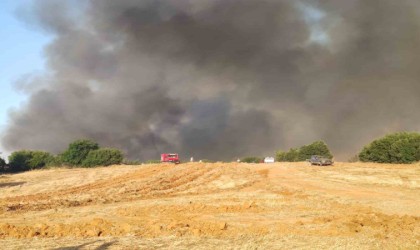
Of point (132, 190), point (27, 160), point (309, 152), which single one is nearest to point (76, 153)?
point (27, 160)

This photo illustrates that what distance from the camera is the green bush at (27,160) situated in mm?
87938

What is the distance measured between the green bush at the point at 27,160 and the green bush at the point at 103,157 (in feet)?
36.7

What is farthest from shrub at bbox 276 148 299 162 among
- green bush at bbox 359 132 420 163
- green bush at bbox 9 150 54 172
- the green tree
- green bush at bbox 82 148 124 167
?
green bush at bbox 9 150 54 172

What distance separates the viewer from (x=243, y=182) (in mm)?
38094

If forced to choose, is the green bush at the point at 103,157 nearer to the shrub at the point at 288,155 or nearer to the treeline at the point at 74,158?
the treeline at the point at 74,158

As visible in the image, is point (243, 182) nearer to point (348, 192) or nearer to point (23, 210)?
point (348, 192)

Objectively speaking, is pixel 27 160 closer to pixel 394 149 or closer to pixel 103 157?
pixel 103 157

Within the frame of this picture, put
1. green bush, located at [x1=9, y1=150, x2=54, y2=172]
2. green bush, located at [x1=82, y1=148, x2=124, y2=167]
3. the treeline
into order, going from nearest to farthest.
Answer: green bush, located at [x1=82, y1=148, x2=124, y2=167] → the treeline → green bush, located at [x1=9, y1=150, x2=54, y2=172]

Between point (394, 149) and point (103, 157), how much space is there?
51903 mm

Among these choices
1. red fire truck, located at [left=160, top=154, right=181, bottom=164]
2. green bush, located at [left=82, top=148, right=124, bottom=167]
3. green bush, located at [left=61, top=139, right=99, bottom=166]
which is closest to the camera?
red fire truck, located at [left=160, top=154, right=181, bottom=164]

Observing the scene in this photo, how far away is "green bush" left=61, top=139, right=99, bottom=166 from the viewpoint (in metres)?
85.4

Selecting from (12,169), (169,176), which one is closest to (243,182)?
(169,176)

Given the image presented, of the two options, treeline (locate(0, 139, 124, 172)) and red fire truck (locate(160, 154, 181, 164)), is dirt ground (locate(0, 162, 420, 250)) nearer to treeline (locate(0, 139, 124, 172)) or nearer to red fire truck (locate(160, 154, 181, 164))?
red fire truck (locate(160, 154, 181, 164))

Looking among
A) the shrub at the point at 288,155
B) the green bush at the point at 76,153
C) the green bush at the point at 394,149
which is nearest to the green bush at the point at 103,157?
the green bush at the point at 76,153
